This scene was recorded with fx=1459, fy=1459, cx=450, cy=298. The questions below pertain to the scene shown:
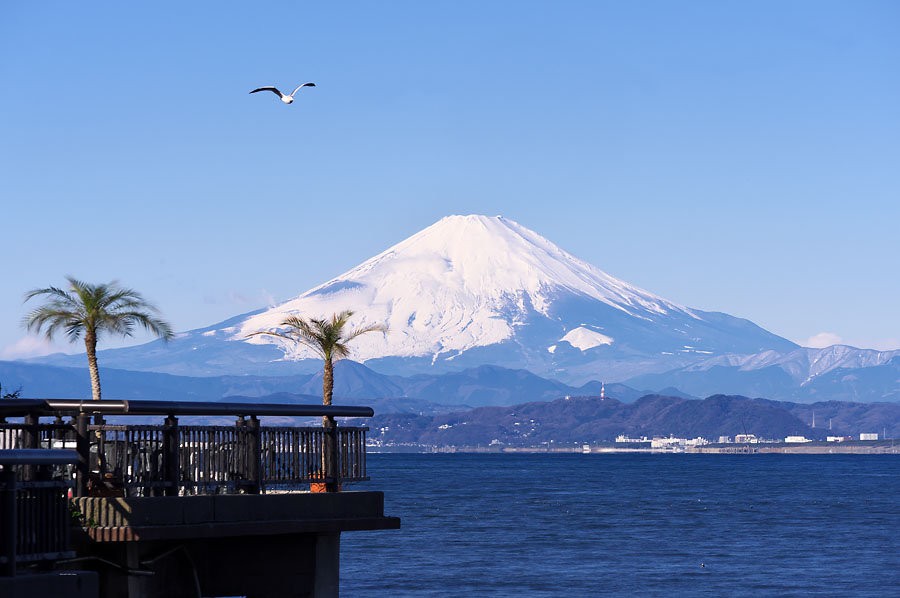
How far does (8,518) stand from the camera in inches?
516

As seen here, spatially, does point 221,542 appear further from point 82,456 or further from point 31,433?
point 31,433

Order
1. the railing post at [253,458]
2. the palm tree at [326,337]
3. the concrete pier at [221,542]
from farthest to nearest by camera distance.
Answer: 1. the palm tree at [326,337]
2. the railing post at [253,458]
3. the concrete pier at [221,542]

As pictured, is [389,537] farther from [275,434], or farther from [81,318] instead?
[275,434]

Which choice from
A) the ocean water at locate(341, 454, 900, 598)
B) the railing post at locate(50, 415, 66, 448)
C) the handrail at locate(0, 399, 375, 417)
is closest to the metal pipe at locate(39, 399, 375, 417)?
the handrail at locate(0, 399, 375, 417)

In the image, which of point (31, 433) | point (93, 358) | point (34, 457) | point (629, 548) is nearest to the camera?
point (34, 457)

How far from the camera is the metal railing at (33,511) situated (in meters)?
13.1

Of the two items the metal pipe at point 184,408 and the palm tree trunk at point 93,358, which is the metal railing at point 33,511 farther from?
the palm tree trunk at point 93,358

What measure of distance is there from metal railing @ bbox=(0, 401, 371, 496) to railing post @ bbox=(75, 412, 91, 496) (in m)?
0.01

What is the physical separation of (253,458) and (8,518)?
6043 mm

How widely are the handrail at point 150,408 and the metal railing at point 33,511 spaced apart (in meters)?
2.08

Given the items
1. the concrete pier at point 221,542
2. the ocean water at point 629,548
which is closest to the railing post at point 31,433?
the concrete pier at point 221,542

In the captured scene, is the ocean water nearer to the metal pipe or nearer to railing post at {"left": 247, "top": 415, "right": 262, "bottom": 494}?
the metal pipe

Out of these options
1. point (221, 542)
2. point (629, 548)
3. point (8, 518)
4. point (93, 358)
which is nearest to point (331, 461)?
point (221, 542)

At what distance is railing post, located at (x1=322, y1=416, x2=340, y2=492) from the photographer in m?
20.4
